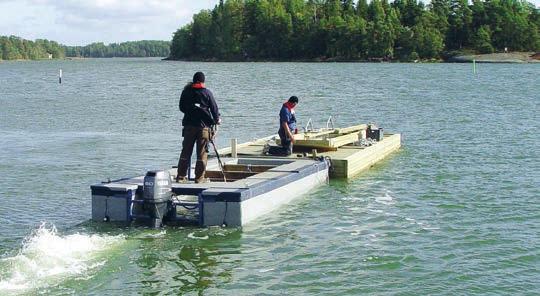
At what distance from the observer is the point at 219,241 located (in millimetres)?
12797

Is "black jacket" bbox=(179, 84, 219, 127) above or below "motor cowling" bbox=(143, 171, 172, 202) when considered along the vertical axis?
Answer: above

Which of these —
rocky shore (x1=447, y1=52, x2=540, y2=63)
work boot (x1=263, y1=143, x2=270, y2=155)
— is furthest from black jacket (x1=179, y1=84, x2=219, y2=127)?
rocky shore (x1=447, y1=52, x2=540, y2=63)

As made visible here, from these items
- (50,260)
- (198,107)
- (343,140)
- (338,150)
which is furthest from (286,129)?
(50,260)

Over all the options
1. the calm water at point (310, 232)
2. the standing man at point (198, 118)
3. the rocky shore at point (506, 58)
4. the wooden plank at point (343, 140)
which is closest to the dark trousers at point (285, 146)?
the calm water at point (310, 232)

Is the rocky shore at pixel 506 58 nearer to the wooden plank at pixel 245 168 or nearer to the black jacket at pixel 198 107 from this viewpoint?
the wooden plank at pixel 245 168

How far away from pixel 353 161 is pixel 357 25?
5238 inches

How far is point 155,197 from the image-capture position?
42.8 ft

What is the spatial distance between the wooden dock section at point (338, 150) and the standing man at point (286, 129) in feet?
0.79

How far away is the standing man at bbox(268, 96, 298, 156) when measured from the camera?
18.5 m

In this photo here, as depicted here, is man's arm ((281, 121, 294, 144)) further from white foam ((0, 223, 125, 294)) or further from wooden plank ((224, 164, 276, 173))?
white foam ((0, 223, 125, 294))

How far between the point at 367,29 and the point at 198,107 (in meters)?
136

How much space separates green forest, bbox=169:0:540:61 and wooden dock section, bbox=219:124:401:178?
120 m

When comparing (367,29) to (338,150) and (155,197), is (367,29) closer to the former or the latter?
(338,150)

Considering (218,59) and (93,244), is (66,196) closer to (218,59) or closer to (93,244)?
(93,244)
